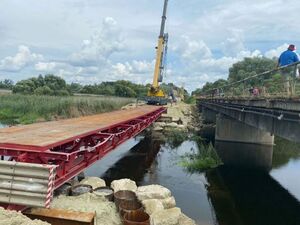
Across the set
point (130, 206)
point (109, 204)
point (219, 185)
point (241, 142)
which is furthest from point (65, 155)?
point (241, 142)

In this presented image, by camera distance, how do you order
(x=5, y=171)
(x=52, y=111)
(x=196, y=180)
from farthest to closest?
(x=52, y=111) < (x=196, y=180) < (x=5, y=171)

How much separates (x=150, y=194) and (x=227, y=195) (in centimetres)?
671

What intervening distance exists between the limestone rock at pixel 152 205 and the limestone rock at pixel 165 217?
215 mm

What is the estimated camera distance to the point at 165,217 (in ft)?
31.2

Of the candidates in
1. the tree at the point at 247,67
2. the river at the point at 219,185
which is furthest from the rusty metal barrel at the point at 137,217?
the tree at the point at 247,67

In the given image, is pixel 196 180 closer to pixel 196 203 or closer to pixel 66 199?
pixel 196 203

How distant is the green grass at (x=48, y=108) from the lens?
34.3 meters

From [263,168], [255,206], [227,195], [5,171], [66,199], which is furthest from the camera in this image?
[263,168]

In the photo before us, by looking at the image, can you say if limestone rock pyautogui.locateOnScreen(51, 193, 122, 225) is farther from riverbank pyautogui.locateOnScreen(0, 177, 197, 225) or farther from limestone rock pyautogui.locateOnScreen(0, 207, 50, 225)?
limestone rock pyautogui.locateOnScreen(0, 207, 50, 225)

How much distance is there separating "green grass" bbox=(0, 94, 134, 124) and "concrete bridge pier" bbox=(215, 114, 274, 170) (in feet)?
39.6

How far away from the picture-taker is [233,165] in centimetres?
2298

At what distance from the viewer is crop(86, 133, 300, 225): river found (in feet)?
44.8

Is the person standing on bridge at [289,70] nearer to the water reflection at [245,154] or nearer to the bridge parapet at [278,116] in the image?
the bridge parapet at [278,116]

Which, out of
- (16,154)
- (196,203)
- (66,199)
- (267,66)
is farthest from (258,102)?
(267,66)
